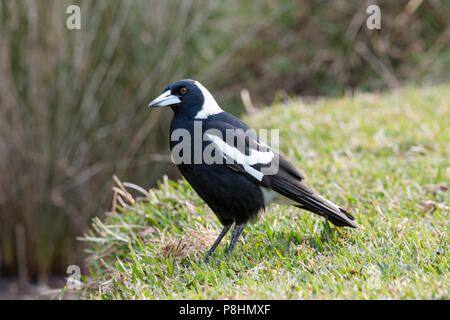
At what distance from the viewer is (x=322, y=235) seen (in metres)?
3.19

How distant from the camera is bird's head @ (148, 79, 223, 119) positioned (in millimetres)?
3176

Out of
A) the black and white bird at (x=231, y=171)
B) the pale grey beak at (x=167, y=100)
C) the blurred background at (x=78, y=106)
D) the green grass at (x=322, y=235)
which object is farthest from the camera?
the blurred background at (x=78, y=106)

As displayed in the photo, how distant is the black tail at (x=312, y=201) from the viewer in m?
3.04

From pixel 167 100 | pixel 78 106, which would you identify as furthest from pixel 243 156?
pixel 78 106

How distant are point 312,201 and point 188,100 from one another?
86 centimetres

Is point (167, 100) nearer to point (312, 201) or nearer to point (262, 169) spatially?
Result: point (262, 169)

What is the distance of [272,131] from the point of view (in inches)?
211

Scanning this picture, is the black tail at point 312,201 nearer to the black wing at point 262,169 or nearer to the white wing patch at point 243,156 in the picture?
the black wing at point 262,169

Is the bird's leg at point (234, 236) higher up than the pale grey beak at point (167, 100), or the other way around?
the pale grey beak at point (167, 100)

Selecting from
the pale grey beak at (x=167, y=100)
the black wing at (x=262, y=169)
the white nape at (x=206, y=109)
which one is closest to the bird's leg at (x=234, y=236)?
the black wing at (x=262, y=169)

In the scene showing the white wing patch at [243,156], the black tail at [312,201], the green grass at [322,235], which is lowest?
the green grass at [322,235]

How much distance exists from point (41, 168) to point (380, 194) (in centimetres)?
310
